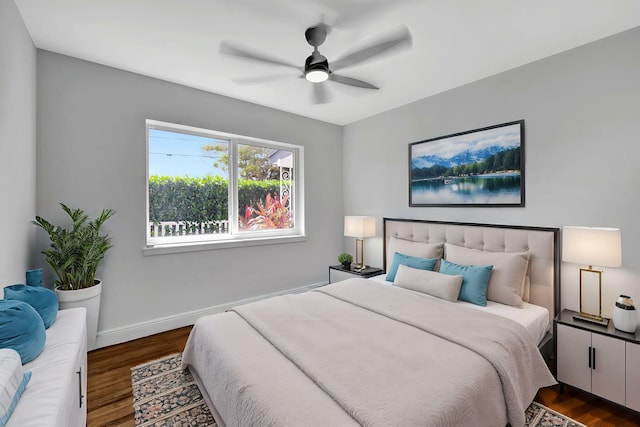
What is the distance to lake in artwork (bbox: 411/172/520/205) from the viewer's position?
8.92ft

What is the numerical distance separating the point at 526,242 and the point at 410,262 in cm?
102

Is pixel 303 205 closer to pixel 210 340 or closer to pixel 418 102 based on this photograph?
pixel 418 102

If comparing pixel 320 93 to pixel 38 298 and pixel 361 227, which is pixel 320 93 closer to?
pixel 361 227

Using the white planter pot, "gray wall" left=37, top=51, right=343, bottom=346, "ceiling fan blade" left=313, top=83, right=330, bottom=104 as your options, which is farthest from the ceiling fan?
the white planter pot

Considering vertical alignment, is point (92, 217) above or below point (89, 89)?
below

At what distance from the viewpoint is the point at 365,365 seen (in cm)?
146

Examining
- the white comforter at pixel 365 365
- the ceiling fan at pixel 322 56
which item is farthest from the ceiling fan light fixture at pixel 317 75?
the white comforter at pixel 365 365

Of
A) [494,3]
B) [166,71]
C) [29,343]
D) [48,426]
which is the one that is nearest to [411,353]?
[48,426]

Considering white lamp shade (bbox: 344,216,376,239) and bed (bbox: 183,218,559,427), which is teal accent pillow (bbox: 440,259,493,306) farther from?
white lamp shade (bbox: 344,216,376,239)

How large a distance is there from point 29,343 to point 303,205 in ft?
10.2

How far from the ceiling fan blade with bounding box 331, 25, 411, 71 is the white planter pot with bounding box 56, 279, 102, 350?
2635mm

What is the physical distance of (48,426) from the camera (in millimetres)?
960

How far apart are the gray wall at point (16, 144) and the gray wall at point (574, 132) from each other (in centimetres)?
356

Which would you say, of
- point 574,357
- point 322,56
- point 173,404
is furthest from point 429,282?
point 173,404
